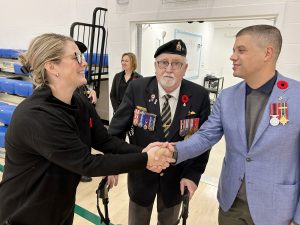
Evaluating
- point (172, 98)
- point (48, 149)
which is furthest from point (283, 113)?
point (48, 149)

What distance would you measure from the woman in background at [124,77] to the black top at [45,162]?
255 cm

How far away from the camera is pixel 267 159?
1204mm

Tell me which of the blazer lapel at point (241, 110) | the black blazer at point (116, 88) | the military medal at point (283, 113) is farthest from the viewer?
the black blazer at point (116, 88)

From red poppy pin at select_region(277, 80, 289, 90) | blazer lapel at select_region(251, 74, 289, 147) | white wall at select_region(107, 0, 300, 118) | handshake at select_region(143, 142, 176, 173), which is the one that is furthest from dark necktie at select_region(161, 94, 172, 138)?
white wall at select_region(107, 0, 300, 118)

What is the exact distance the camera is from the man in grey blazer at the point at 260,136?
1175mm

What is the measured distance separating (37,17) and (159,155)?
20.8 ft

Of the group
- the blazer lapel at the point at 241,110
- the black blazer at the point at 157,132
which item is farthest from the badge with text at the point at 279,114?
the black blazer at the point at 157,132

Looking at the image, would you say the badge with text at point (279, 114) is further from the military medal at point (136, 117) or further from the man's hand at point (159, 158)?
the military medal at point (136, 117)

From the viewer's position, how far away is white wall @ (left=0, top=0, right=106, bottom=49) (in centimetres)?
561

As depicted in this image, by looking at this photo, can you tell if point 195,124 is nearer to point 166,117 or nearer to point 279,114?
point 166,117

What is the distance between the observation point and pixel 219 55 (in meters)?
10.3

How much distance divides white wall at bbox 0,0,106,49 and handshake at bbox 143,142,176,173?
4.80 metres

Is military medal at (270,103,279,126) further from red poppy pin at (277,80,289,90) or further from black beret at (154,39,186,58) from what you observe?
black beret at (154,39,186,58)

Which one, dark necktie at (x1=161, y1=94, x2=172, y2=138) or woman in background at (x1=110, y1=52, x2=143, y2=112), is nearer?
dark necktie at (x1=161, y1=94, x2=172, y2=138)
